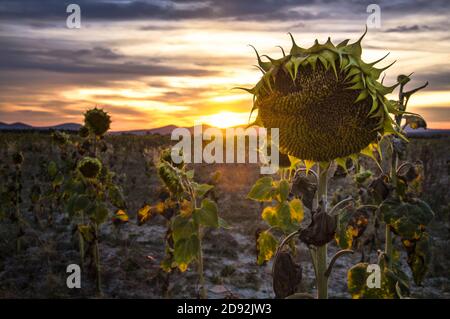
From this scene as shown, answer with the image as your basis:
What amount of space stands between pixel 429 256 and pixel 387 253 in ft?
1.25

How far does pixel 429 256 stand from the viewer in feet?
11.3

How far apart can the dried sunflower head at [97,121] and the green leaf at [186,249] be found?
3290 millimetres

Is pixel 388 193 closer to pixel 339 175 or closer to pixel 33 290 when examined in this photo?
pixel 339 175

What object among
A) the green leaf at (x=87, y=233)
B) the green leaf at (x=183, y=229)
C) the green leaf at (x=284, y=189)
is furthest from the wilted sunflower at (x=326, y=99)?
the green leaf at (x=87, y=233)

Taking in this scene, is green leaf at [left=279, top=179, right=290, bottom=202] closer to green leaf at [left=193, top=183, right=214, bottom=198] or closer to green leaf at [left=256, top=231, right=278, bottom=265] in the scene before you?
green leaf at [left=256, top=231, right=278, bottom=265]

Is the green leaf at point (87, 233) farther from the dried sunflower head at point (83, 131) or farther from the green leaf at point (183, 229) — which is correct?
the green leaf at point (183, 229)

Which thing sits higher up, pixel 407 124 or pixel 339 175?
pixel 407 124

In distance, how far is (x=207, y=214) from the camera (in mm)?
3715

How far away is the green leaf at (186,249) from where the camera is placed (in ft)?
12.3

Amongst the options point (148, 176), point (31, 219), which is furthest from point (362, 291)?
point (148, 176)

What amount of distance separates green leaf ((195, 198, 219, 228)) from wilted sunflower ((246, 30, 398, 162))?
56.8 inches

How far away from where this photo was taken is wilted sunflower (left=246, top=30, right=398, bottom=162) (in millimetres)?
2174

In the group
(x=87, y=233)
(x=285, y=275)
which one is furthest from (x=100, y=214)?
(x=285, y=275)

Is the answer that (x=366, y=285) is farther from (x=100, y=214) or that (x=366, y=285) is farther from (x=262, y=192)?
(x=100, y=214)
